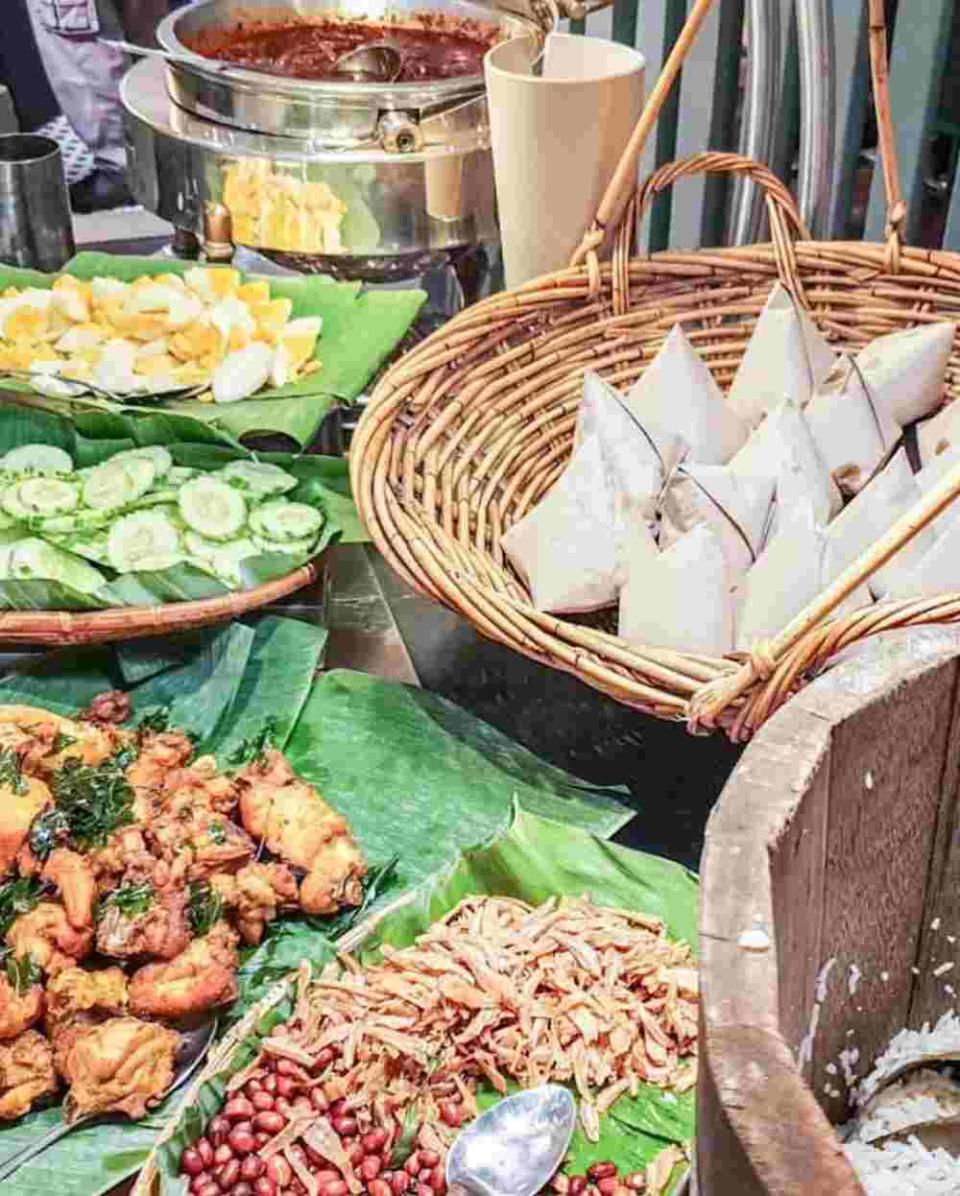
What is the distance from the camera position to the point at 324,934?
133 cm

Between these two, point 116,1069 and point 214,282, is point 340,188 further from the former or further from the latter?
point 116,1069

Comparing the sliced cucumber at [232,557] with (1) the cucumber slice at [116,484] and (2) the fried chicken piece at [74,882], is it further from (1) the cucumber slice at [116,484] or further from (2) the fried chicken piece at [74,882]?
(2) the fried chicken piece at [74,882]

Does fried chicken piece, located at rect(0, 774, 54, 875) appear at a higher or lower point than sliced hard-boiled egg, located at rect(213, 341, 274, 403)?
lower

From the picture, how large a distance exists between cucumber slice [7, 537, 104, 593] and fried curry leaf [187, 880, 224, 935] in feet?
1.46

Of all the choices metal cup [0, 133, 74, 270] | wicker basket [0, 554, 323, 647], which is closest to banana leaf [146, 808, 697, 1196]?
wicker basket [0, 554, 323, 647]

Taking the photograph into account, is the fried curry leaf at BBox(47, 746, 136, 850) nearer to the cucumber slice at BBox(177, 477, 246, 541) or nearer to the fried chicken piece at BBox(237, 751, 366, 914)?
the fried chicken piece at BBox(237, 751, 366, 914)

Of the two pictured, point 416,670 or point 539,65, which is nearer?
point 416,670

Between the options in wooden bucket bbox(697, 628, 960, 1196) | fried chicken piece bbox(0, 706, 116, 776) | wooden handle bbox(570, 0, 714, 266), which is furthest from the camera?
wooden handle bbox(570, 0, 714, 266)

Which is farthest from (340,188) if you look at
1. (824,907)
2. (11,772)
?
(824,907)

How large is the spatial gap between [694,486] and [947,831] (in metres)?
0.75

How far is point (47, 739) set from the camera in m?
1.43

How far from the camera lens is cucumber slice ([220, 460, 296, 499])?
1.79 meters

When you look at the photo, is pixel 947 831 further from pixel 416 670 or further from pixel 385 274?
pixel 385 274

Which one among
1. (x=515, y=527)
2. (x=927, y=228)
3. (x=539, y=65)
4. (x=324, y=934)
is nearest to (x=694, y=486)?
(x=515, y=527)
